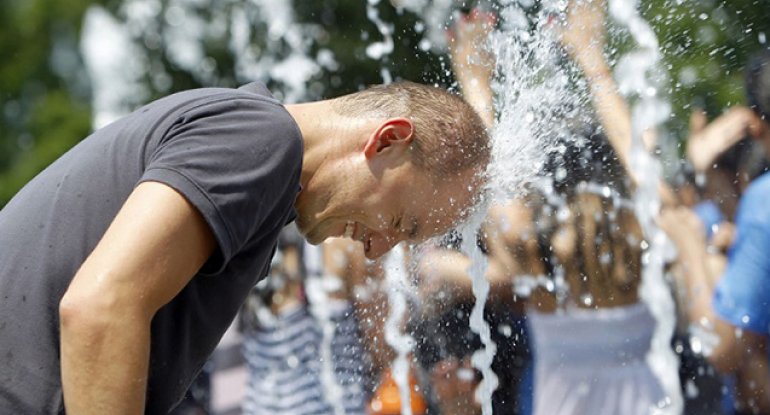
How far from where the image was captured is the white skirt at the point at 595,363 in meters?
3.73

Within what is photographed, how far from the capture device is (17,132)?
18953 mm

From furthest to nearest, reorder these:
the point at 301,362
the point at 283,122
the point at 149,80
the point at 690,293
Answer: the point at 149,80 → the point at 301,362 → the point at 690,293 → the point at 283,122

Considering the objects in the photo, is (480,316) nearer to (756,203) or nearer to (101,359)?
(756,203)

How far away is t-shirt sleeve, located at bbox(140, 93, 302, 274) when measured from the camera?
191 centimetres

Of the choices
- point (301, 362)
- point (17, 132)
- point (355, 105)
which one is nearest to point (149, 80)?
point (17, 132)

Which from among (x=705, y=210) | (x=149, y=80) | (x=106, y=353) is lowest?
(x=149, y=80)

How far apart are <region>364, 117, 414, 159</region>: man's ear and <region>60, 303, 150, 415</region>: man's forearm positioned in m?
0.64

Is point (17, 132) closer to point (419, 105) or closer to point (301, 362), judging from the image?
point (301, 362)

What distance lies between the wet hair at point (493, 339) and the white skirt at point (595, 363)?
0.34 feet

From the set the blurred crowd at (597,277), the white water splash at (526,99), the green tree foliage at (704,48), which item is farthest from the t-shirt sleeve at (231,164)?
the green tree foliage at (704,48)

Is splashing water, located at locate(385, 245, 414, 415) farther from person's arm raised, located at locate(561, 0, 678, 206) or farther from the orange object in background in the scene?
person's arm raised, located at locate(561, 0, 678, 206)

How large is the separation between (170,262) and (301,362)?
3.21m

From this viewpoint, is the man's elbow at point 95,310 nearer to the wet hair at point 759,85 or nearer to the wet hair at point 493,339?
the wet hair at point 493,339

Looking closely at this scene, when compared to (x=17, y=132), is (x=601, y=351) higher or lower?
higher
